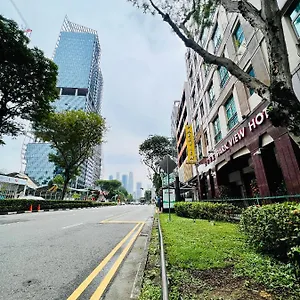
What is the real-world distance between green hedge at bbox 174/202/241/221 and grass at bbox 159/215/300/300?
504cm

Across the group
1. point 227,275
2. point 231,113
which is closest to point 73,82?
point 231,113

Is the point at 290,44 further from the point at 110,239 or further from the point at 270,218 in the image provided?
the point at 110,239

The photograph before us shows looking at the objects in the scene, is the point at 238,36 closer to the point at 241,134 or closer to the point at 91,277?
the point at 241,134

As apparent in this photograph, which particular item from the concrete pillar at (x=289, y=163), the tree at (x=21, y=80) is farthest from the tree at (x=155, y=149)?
the concrete pillar at (x=289, y=163)

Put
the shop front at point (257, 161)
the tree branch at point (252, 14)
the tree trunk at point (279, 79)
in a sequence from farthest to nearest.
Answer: the shop front at point (257, 161) → the tree branch at point (252, 14) → the tree trunk at point (279, 79)

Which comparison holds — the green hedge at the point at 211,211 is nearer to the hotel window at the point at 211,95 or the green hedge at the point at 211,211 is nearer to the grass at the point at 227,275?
the grass at the point at 227,275

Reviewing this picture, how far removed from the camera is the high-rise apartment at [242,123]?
688cm

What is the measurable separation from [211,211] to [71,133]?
76.8 feet

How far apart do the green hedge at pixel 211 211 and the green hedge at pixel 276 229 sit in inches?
196

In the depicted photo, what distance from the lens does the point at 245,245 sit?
14.8 ft

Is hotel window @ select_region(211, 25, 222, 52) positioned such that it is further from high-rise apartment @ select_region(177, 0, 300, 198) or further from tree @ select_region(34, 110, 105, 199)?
tree @ select_region(34, 110, 105, 199)

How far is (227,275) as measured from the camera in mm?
2889

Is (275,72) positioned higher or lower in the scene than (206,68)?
lower

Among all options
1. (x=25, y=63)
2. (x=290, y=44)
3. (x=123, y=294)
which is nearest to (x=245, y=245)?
(x=123, y=294)
